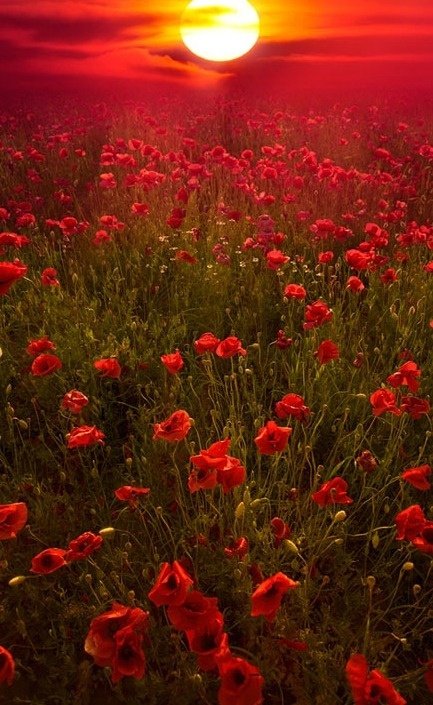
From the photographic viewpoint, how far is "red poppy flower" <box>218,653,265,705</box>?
3.82 feet

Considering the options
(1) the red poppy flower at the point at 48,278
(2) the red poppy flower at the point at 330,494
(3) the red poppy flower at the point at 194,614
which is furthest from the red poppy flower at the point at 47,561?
(1) the red poppy flower at the point at 48,278

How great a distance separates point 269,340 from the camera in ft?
10.4

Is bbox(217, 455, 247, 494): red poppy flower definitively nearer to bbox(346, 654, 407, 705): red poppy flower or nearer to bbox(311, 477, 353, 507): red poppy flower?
bbox(311, 477, 353, 507): red poppy flower

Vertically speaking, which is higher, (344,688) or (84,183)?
(84,183)

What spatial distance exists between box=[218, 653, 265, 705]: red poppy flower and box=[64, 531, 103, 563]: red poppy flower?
48 cm

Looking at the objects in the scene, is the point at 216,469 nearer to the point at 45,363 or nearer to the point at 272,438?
the point at 272,438

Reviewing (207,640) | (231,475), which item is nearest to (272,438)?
(231,475)

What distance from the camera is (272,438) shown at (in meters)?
1.68

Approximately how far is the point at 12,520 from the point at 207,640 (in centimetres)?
58

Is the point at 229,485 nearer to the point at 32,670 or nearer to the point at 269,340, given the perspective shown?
the point at 32,670

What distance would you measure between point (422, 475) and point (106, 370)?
1.17 m

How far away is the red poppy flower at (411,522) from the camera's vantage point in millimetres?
1505

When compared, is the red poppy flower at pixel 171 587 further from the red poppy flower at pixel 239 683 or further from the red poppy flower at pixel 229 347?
the red poppy flower at pixel 229 347

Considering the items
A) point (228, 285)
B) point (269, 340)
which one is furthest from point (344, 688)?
point (228, 285)
